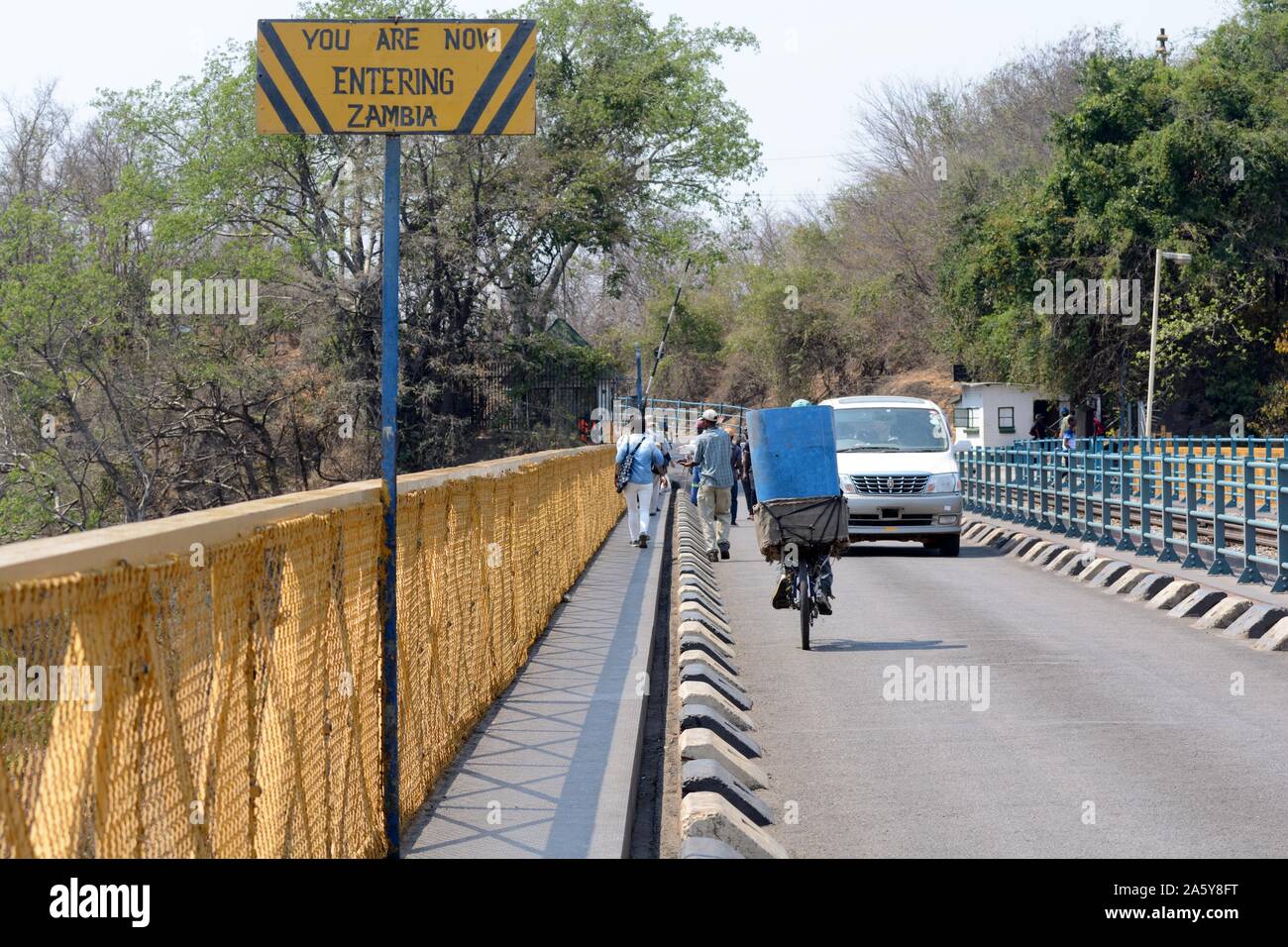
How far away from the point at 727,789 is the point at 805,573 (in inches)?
220

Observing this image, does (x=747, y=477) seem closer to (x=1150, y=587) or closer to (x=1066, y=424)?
(x=1150, y=587)

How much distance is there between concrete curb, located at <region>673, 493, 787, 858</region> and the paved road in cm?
16

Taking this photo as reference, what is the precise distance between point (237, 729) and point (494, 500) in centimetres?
581

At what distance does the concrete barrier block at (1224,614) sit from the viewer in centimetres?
1379

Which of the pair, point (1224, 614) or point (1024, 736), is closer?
point (1024, 736)

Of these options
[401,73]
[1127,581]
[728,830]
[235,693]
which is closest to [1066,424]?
[1127,581]

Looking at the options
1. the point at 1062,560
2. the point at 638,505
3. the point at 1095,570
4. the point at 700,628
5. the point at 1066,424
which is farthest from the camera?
the point at 1066,424

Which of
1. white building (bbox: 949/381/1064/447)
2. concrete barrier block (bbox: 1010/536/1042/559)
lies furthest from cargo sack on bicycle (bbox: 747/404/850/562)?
white building (bbox: 949/381/1064/447)

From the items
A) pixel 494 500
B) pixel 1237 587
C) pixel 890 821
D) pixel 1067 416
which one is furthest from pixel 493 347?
pixel 890 821

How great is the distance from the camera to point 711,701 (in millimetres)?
9477

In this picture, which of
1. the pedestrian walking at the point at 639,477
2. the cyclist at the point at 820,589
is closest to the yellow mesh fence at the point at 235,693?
the cyclist at the point at 820,589

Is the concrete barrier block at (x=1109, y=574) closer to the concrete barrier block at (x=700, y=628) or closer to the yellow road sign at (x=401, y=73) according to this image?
the concrete barrier block at (x=700, y=628)

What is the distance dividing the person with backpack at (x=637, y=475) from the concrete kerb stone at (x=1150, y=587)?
7.59m

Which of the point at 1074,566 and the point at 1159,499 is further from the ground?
the point at 1159,499
